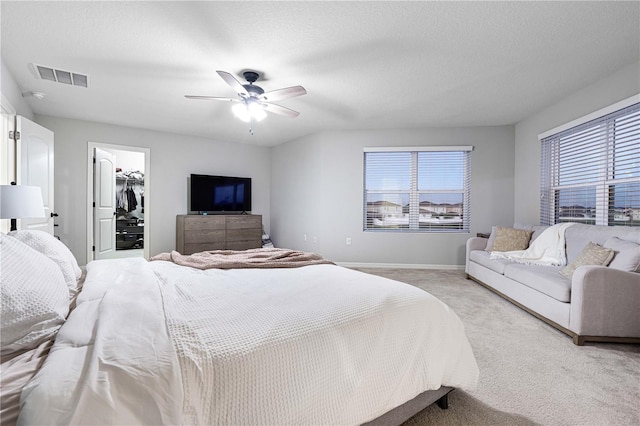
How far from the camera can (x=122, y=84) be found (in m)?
3.18

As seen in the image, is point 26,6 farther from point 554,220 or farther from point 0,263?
point 554,220

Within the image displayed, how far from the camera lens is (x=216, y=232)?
17.1 feet

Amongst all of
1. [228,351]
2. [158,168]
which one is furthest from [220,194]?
[228,351]

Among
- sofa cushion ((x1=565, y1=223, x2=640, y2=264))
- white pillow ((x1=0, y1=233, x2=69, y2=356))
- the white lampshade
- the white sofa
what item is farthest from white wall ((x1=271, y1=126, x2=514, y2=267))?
white pillow ((x1=0, y1=233, x2=69, y2=356))

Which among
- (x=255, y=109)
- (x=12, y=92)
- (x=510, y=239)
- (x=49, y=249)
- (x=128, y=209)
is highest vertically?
Result: (x=12, y=92)

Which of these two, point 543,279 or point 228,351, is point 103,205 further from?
point 543,279

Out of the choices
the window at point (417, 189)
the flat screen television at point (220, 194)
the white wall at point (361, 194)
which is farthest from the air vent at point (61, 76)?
the window at point (417, 189)

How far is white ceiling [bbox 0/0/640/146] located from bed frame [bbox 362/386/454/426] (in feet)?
7.69

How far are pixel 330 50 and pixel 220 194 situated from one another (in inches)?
150

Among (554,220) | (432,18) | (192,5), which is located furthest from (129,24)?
(554,220)

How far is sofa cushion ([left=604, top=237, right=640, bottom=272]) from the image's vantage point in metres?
2.27

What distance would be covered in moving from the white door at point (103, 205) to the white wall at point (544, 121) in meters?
6.77

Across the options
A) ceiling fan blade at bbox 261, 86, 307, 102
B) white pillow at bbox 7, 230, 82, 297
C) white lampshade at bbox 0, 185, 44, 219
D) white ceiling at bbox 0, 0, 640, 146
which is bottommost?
white pillow at bbox 7, 230, 82, 297

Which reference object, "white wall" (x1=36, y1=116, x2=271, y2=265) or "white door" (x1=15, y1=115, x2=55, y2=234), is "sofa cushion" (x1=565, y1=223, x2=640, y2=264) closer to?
"white wall" (x1=36, y1=116, x2=271, y2=265)
